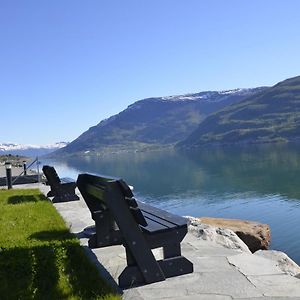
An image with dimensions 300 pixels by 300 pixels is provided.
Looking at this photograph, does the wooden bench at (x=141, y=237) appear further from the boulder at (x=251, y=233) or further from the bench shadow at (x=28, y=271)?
the boulder at (x=251, y=233)

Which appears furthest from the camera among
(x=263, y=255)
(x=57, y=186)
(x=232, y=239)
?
(x=57, y=186)

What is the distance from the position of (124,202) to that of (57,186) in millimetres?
10793

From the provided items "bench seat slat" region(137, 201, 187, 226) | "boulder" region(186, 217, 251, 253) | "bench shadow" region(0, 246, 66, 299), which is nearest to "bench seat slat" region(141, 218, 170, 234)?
"bench seat slat" region(137, 201, 187, 226)

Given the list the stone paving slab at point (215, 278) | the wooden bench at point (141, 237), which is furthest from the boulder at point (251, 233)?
the wooden bench at point (141, 237)

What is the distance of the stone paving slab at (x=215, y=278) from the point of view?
5742 millimetres

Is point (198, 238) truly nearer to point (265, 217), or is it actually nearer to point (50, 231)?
point (50, 231)

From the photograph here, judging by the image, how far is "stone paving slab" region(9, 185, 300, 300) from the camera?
5742 millimetres

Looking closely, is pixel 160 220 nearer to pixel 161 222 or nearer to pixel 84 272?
pixel 161 222

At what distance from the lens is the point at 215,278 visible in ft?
21.1

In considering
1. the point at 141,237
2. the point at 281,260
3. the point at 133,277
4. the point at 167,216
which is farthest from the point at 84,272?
the point at 281,260

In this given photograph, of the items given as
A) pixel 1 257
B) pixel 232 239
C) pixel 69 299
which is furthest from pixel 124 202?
pixel 232 239

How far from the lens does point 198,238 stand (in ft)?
31.5

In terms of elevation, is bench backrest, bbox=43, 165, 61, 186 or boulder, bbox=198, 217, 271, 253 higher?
bench backrest, bbox=43, 165, 61, 186

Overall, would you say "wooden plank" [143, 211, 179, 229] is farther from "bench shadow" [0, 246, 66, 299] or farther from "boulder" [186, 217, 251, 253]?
"boulder" [186, 217, 251, 253]
